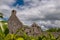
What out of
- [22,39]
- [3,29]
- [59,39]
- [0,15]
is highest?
[0,15]

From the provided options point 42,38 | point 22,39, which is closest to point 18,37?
point 22,39

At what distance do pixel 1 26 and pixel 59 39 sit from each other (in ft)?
9.45

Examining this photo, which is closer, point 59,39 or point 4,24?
point 4,24

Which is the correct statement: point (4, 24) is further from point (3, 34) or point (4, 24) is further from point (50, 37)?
point (50, 37)

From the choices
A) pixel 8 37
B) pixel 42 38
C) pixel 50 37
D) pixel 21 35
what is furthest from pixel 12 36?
pixel 50 37

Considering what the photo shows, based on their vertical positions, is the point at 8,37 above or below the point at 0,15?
below

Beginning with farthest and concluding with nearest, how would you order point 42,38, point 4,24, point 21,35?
point 42,38 → point 21,35 → point 4,24

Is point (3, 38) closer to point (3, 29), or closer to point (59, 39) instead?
point (3, 29)

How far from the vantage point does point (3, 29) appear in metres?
4.15

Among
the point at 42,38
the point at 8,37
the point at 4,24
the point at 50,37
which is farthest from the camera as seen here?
the point at 50,37

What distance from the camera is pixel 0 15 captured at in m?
4.26

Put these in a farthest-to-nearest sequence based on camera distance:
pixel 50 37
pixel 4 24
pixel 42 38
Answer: pixel 50 37 < pixel 42 38 < pixel 4 24

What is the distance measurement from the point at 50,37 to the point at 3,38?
2.29 metres

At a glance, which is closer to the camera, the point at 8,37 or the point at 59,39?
the point at 8,37
